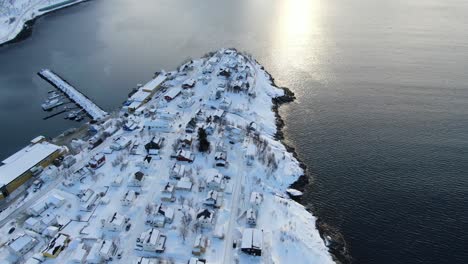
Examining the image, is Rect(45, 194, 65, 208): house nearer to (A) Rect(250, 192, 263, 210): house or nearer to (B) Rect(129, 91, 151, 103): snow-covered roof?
(A) Rect(250, 192, 263, 210): house

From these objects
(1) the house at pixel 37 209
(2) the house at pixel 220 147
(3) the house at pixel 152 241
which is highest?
(2) the house at pixel 220 147

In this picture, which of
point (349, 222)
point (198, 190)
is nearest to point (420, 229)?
point (349, 222)

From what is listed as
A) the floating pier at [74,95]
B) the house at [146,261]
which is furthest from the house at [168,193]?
the floating pier at [74,95]

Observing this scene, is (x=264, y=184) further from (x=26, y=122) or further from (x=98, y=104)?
(x=26, y=122)

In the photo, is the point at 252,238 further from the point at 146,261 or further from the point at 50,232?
the point at 50,232

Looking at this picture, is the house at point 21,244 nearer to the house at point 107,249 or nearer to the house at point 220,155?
the house at point 107,249

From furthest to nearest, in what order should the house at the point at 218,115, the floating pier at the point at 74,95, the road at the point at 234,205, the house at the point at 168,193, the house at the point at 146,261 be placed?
1. the floating pier at the point at 74,95
2. the house at the point at 218,115
3. the house at the point at 168,193
4. the road at the point at 234,205
5. the house at the point at 146,261

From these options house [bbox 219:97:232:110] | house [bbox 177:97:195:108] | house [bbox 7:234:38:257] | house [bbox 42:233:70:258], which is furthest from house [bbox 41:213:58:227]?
house [bbox 219:97:232:110]

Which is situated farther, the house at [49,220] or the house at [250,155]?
the house at [250,155]

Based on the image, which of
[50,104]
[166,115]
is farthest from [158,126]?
[50,104]
